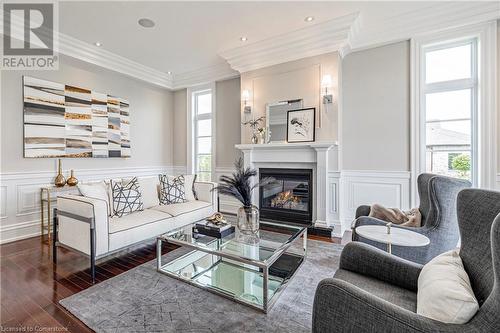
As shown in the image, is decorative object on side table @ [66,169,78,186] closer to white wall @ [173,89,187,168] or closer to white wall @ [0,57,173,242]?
white wall @ [0,57,173,242]

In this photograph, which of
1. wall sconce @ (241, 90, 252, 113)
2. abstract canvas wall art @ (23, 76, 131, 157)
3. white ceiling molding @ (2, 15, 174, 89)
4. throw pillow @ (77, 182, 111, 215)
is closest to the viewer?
throw pillow @ (77, 182, 111, 215)

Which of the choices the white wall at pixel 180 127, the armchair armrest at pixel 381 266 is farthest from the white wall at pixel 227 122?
the armchair armrest at pixel 381 266

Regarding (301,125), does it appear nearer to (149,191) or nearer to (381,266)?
(149,191)

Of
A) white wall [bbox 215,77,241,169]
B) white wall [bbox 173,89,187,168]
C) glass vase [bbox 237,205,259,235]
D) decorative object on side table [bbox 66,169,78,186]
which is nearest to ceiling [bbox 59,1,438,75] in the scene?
white wall [bbox 215,77,241,169]

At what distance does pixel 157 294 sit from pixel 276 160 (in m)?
2.65

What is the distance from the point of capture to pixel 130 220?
2.70 m

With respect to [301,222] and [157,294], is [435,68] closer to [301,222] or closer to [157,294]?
[301,222]

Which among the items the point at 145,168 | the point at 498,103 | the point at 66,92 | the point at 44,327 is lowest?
the point at 44,327

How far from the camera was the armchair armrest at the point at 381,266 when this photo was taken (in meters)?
1.35

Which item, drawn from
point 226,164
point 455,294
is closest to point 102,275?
point 455,294

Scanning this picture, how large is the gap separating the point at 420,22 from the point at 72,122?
5.44 m

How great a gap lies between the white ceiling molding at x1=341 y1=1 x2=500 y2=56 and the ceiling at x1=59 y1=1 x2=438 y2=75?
0.16 m

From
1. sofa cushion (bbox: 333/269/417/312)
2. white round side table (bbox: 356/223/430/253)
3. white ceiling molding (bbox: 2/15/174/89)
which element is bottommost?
sofa cushion (bbox: 333/269/417/312)

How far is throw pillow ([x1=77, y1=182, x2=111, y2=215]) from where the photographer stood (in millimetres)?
2699
